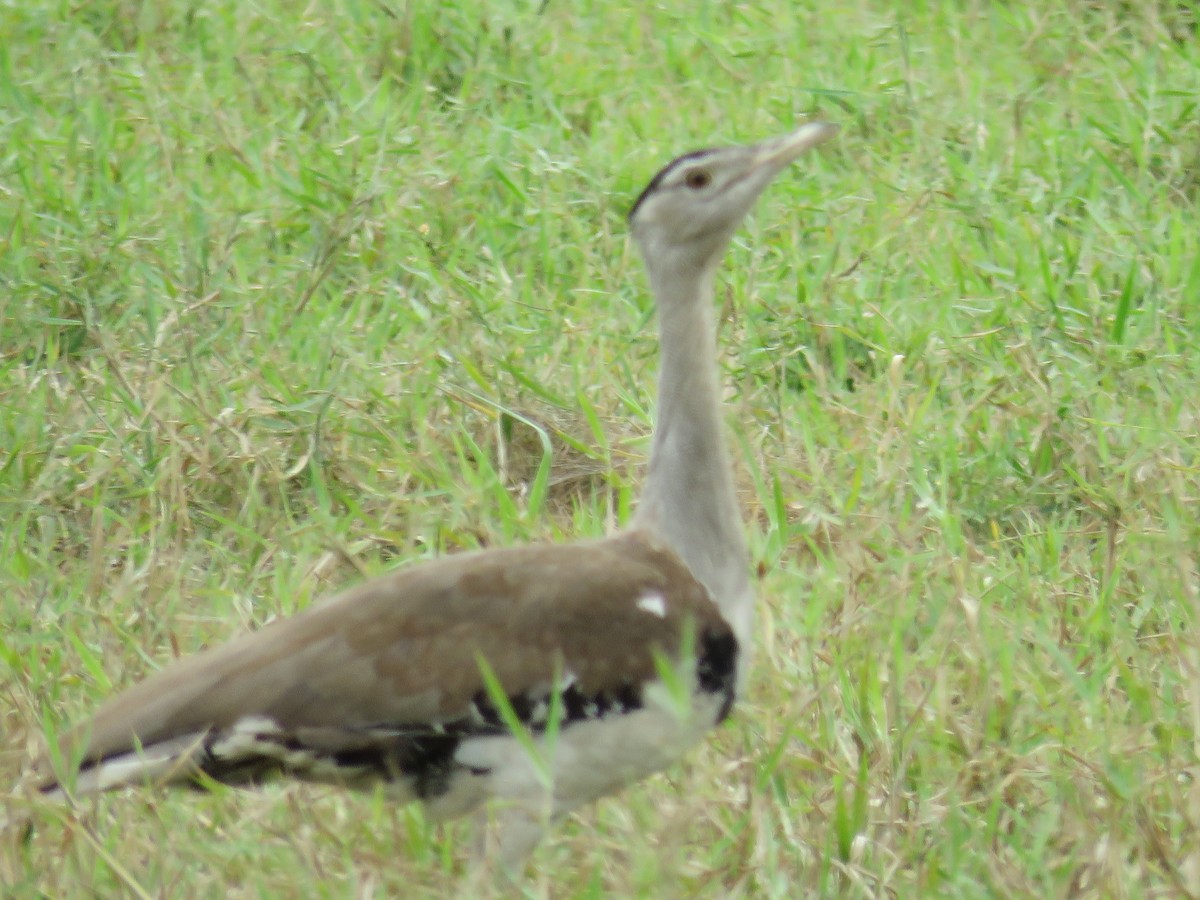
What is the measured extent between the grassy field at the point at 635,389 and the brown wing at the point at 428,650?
0.17 meters

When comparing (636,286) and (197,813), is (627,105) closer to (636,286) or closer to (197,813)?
(636,286)

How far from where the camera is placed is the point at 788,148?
10.7 feet

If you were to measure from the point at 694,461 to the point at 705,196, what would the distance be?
412 millimetres

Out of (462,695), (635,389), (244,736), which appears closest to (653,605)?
(462,695)

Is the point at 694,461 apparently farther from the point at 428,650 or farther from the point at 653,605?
the point at 428,650

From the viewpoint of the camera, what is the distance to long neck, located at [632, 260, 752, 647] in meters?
3.12

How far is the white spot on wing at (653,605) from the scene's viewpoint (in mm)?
2965

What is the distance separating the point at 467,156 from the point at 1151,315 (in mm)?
1773

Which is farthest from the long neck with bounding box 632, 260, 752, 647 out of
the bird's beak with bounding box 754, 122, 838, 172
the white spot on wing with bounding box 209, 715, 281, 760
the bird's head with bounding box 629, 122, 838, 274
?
the white spot on wing with bounding box 209, 715, 281, 760

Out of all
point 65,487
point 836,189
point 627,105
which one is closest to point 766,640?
point 65,487

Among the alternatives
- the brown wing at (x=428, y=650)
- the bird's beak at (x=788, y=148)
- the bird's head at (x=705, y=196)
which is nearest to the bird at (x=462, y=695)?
the brown wing at (x=428, y=650)

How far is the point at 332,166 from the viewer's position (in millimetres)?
5215

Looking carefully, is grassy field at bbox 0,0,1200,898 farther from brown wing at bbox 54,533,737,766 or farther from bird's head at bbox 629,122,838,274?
bird's head at bbox 629,122,838,274

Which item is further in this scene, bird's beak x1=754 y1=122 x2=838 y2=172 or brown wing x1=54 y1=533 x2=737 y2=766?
bird's beak x1=754 y1=122 x2=838 y2=172
